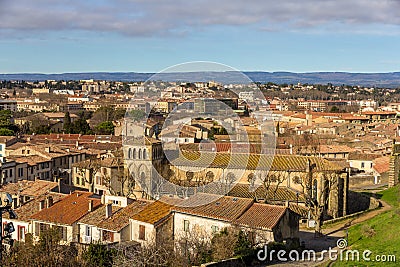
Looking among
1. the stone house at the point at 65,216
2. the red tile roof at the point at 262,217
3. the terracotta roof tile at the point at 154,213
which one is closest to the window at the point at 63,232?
the stone house at the point at 65,216

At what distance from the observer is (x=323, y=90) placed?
196000 mm

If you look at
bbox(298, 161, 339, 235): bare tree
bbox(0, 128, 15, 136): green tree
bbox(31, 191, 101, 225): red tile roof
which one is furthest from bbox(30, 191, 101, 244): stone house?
bbox(0, 128, 15, 136): green tree

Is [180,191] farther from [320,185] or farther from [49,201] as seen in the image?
[49,201]

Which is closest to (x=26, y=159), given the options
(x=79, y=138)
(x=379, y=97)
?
(x=79, y=138)

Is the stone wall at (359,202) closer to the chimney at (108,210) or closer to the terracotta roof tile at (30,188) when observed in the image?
the chimney at (108,210)

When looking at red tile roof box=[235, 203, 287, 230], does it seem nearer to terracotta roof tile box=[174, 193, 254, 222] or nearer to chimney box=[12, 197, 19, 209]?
terracotta roof tile box=[174, 193, 254, 222]

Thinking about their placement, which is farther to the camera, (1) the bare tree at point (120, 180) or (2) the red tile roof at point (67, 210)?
(1) the bare tree at point (120, 180)

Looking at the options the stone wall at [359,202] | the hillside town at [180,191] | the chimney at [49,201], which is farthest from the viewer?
the stone wall at [359,202]

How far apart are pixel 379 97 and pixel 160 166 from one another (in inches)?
6288

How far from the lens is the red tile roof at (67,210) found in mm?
22438

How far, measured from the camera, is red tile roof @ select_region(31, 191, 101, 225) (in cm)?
2244

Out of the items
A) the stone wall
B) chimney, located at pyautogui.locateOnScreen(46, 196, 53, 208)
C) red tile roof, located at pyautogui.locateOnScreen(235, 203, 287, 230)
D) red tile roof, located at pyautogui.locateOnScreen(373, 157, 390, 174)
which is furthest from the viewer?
red tile roof, located at pyautogui.locateOnScreen(373, 157, 390, 174)

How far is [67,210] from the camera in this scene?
23.3 meters

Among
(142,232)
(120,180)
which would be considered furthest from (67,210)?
(120,180)
